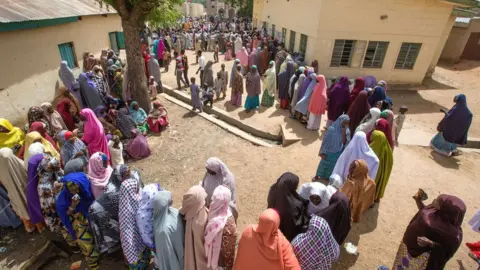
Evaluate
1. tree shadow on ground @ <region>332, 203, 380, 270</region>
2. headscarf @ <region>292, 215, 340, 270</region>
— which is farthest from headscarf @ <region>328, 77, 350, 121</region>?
headscarf @ <region>292, 215, 340, 270</region>

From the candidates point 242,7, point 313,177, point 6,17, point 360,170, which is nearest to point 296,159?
point 313,177

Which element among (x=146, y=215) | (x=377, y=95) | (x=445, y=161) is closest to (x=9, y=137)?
(x=146, y=215)

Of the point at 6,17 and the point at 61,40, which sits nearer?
the point at 6,17

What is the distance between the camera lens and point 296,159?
19.9 ft

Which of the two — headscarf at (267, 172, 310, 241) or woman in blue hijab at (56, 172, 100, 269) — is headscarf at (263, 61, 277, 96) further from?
woman in blue hijab at (56, 172, 100, 269)

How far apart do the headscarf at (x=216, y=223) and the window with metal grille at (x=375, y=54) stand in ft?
37.5

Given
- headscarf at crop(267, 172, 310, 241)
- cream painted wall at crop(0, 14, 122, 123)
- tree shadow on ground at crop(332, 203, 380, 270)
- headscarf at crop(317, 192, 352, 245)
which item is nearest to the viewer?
headscarf at crop(317, 192, 352, 245)

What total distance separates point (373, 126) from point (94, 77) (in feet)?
23.7

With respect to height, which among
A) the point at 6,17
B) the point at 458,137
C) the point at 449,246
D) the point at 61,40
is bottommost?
the point at 458,137

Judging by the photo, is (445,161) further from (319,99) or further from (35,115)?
(35,115)

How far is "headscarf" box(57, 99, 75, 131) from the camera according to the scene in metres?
6.12

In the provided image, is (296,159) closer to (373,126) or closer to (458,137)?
(373,126)

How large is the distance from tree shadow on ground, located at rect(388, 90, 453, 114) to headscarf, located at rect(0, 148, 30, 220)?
10826 mm

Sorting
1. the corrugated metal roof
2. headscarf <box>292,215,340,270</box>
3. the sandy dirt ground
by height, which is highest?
the corrugated metal roof
